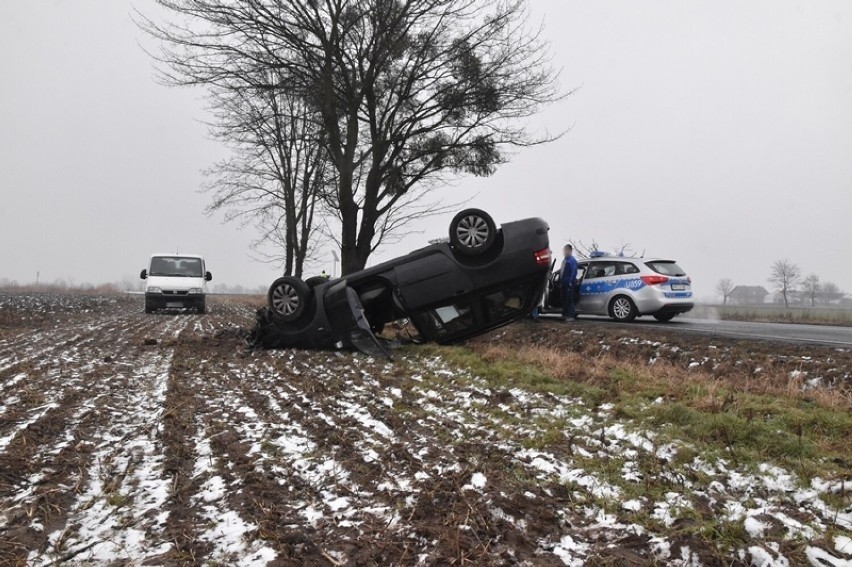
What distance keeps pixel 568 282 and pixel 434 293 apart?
5204mm

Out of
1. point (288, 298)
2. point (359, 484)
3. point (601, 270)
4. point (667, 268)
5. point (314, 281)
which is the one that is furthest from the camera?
point (601, 270)

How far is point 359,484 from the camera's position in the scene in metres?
3.23

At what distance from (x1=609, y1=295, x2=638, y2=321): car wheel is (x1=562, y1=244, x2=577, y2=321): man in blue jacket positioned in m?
0.83

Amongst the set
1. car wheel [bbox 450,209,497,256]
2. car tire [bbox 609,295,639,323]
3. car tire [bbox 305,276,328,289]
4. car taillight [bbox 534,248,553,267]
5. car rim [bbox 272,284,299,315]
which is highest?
car wheel [bbox 450,209,497,256]

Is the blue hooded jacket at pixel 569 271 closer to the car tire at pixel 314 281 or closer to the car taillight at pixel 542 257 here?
the car taillight at pixel 542 257

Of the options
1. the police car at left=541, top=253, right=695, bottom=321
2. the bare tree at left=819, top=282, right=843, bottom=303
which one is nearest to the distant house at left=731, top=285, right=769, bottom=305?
the bare tree at left=819, top=282, right=843, bottom=303

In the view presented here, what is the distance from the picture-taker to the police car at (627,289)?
39.1ft

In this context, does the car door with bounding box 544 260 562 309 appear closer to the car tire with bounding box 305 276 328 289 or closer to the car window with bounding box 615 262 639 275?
the car window with bounding box 615 262 639 275

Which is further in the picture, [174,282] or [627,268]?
[174,282]

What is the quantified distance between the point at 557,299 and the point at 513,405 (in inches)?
344

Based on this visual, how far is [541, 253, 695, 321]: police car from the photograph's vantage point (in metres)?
11.9

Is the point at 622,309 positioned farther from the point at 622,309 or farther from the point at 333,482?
the point at 333,482

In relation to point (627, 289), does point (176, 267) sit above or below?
above

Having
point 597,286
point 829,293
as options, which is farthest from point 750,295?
point 597,286
